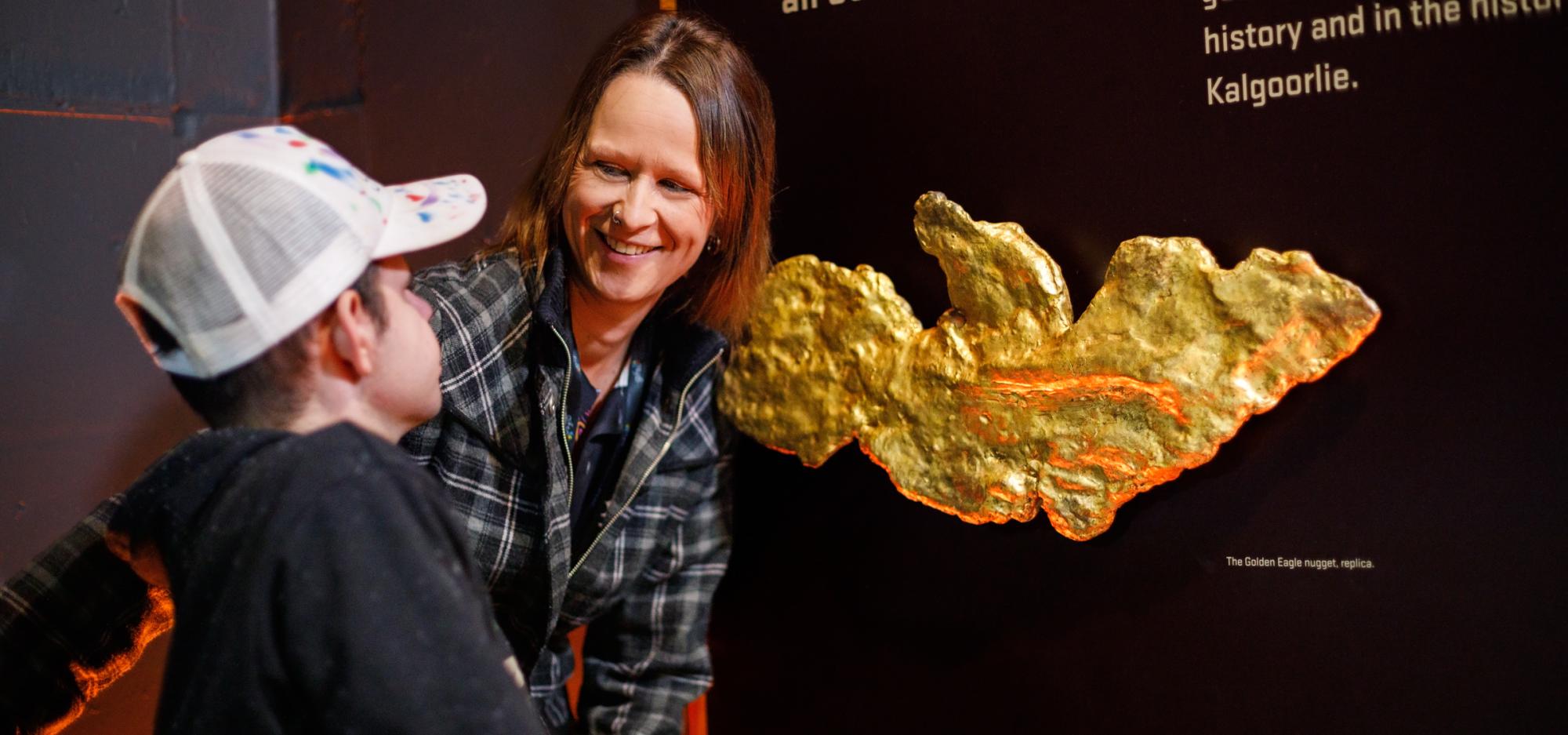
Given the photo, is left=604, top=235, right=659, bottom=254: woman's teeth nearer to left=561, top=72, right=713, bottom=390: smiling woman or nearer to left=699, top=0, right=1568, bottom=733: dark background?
left=561, top=72, right=713, bottom=390: smiling woman

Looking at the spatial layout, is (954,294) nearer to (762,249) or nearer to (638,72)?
(762,249)

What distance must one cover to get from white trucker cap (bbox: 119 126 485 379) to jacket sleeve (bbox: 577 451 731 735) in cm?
66

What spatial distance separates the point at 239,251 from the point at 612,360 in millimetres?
583

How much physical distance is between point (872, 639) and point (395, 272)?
28.9 inches

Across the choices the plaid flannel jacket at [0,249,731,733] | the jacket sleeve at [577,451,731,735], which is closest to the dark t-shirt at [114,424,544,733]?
the plaid flannel jacket at [0,249,731,733]

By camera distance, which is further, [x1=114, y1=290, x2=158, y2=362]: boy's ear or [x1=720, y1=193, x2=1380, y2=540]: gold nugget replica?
[x1=720, y1=193, x2=1380, y2=540]: gold nugget replica

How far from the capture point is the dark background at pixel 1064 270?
106 centimetres

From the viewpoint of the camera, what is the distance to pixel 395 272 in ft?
3.10

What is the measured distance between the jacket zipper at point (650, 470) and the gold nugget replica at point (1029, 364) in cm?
5

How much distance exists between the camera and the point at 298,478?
80 cm

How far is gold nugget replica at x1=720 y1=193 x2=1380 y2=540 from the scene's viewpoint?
111cm

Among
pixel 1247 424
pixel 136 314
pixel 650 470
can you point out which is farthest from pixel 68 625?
pixel 1247 424

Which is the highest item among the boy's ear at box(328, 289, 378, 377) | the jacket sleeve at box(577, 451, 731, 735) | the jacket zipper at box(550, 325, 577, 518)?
the boy's ear at box(328, 289, 378, 377)

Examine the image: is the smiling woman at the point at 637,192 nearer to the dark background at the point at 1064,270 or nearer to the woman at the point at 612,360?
the woman at the point at 612,360
